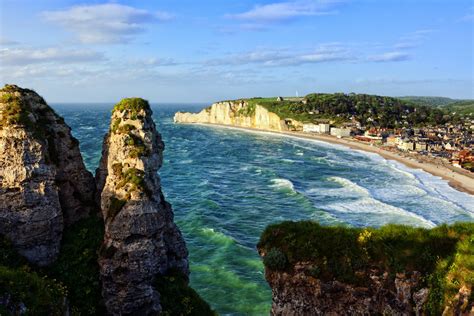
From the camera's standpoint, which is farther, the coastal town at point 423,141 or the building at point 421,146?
the building at point 421,146

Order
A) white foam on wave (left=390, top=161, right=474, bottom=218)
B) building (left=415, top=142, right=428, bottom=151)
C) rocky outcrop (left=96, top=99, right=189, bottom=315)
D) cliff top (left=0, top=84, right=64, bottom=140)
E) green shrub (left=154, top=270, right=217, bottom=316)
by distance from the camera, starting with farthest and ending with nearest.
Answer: building (left=415, top=142, right=428, bottom=151), white foam on wave (left=390, top=161, right=474, bottom=218), green shrub (left=154, top=270, right=217, bottom=316), rocky outcrop (left=96, top=99, right=189, bottom=315), cliff top (left=0, top=84, right=64, bottom=140)

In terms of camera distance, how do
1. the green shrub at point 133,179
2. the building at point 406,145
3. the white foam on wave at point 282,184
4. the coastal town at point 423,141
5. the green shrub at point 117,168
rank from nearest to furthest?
the green shrub at point 133,179, the green shrub at point 117,168, the white foam on wave at point 282,184, the coastal town at point 423,141, the building at point 406,145

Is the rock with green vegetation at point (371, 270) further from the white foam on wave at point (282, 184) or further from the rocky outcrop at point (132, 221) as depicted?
the white foam on wave at point (282, 184)

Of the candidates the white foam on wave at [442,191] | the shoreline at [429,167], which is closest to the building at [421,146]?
the shoreline at [429,167]

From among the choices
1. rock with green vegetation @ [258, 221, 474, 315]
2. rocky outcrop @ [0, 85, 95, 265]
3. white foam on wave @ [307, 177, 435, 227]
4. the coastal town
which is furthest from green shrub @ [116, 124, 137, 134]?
the coastal town

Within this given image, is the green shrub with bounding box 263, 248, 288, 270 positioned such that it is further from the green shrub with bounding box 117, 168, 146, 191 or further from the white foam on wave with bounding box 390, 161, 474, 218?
the white foam on wave with bounding box 390, 161, 474, 218

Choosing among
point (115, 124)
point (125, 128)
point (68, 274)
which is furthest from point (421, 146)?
point (68, 274)

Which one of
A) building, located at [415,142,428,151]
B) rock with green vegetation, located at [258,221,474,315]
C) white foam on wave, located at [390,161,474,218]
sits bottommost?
white foam on wave, located at [390,161,474,218]

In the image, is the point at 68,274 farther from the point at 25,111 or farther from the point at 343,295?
the point at 343,295
